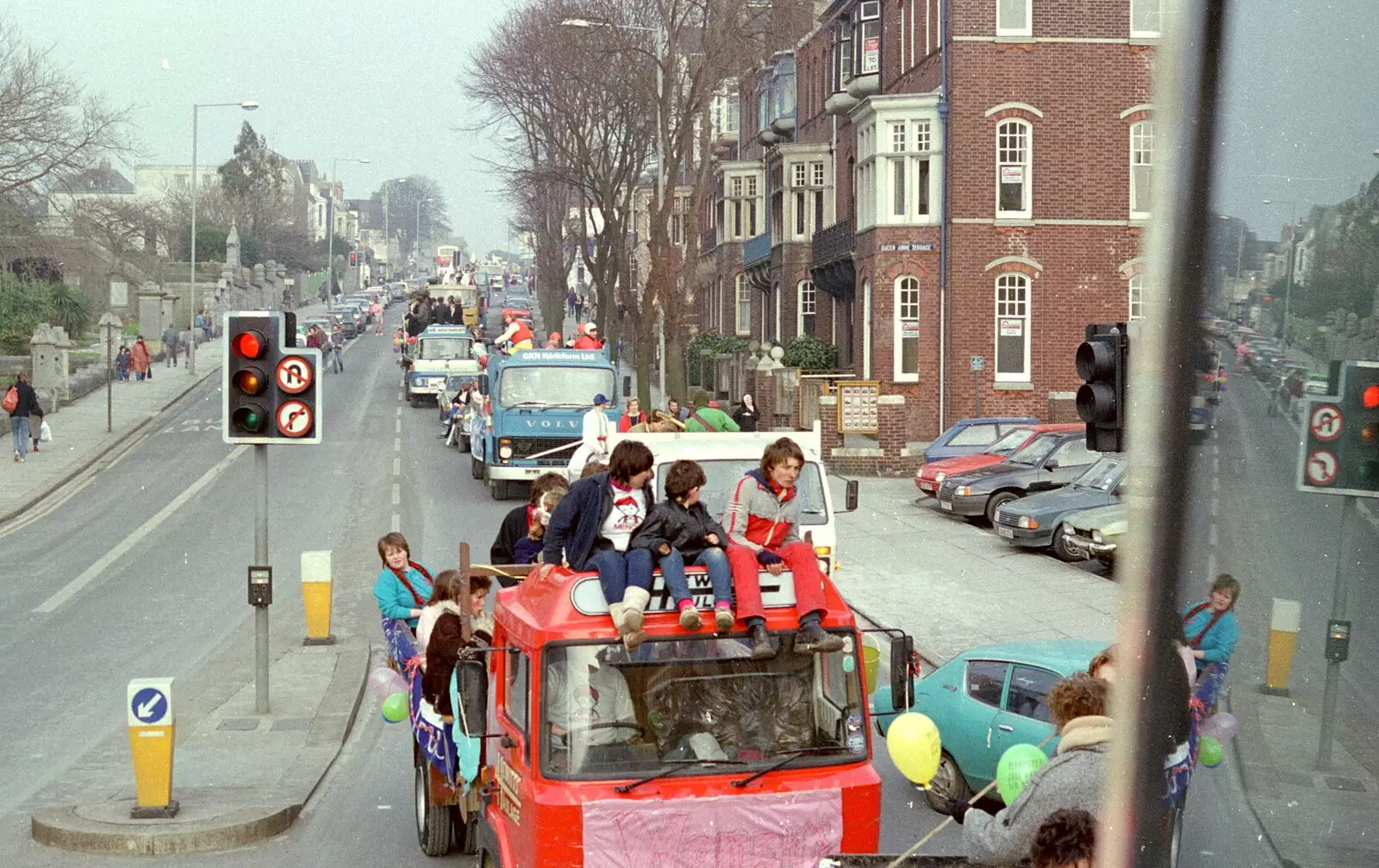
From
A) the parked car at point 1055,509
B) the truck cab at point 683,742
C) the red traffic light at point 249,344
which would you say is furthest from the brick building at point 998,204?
the truck cab at point 683,742

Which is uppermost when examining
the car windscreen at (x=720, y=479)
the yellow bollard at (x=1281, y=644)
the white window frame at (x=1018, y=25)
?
the white window frame at (x=1018, y=25)

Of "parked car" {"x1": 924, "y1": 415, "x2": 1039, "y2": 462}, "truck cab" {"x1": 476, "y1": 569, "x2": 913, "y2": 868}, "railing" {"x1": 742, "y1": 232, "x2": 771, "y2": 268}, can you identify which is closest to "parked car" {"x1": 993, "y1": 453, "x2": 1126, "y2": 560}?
"parked car" {"x1": 924, "y1": 415, "x2": 1039, "y2": 462}

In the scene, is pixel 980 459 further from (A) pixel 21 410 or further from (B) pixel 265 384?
(A) pixel 21 410

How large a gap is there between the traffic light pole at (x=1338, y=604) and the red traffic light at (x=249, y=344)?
39.3 ft

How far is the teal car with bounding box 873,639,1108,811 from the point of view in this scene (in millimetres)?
10320

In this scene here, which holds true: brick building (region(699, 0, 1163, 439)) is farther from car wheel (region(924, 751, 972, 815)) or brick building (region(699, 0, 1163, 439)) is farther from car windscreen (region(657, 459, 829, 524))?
car wheel (region(924, 751, 972, 815))

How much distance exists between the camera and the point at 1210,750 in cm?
175

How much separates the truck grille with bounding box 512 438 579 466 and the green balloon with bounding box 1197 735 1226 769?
89.8 feet

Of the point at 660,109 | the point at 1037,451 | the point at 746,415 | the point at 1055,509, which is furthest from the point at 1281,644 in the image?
the point at 660,109

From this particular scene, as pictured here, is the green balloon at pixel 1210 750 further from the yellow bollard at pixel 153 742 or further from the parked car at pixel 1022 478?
the parked car at pixel 1022 478

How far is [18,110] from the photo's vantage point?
44875mm

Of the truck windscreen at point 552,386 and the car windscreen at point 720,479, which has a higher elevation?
the truck windscreen at point 552,386

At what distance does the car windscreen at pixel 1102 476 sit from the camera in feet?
78.9

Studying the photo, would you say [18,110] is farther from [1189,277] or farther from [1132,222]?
[1189,277]
